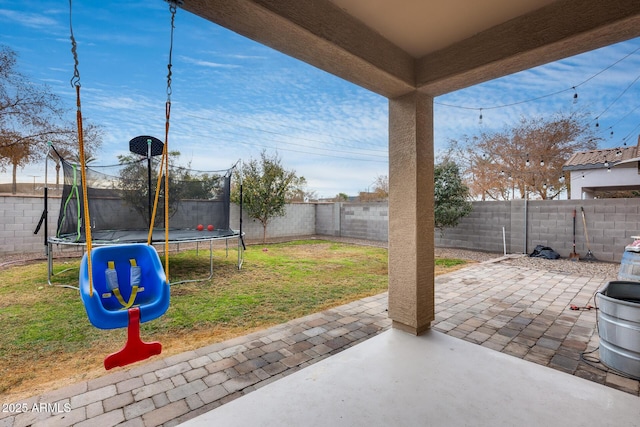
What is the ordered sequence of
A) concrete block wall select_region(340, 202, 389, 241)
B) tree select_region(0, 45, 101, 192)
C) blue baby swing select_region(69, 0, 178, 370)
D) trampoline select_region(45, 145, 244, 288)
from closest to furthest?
1. blue baby swing select_region(69, 0, 178, 370)
2. trampoline select_region(45, 145, 244, 288)
3. tree select_region(0, 45, 101, 192)
4. concrete block wall select_region(340, 202, 389, 241)

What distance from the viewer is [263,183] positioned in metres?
8.43

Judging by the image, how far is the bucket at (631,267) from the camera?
104 inches

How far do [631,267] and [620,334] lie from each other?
52.3 inches

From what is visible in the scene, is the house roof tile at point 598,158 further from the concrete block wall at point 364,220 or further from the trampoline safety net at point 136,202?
the trampoline safety net at point 136,202

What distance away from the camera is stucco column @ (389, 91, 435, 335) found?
228cm

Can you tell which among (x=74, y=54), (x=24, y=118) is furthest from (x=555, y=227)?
(x=24, y=118)

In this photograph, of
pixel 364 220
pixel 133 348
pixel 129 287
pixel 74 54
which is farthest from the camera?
pixel 364 220

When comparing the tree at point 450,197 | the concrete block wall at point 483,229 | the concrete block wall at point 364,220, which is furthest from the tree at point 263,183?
the concrete block wall at point 483,229

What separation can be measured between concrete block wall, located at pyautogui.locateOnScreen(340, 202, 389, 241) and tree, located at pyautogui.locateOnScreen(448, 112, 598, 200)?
169 inches

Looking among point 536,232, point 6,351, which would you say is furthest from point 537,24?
point 536,232

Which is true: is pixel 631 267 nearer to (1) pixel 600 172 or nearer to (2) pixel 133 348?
(2) pixel 133 348

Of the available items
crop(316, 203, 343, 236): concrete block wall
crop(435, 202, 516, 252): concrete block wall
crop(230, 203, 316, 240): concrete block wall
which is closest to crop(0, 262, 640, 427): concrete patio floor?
crop(435, 202, 516, 252): concrete block wall

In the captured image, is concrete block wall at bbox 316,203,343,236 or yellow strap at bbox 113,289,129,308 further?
concrete block wall at bbox 316,203,343,236

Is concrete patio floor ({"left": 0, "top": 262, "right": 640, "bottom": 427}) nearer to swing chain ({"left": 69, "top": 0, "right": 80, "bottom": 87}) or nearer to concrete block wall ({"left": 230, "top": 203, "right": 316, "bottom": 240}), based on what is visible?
swing chain ({"left": 69, "top": 0, "right": 80, "bottom": 87})
